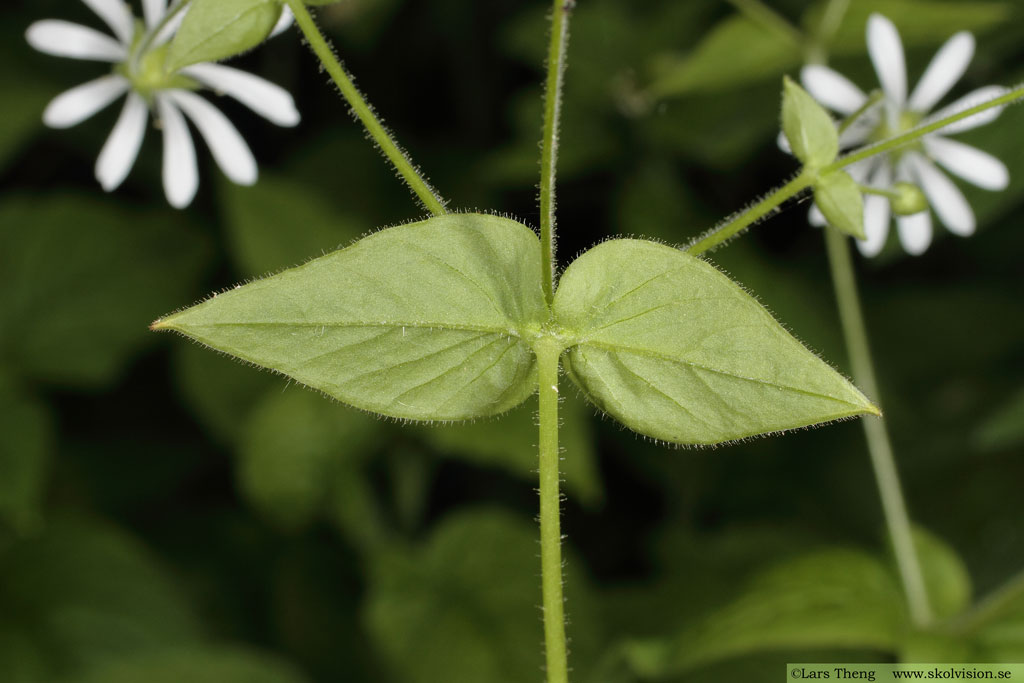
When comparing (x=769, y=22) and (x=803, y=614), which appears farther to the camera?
(x=769, y=22)

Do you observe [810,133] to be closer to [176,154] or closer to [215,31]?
[215,31]

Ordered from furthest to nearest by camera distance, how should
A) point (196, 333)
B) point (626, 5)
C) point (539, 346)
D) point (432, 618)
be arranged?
point (626, 5)
point (432, 618)
point (539, 346)
point (196, 333)

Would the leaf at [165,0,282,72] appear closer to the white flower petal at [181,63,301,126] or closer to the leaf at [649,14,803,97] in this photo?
the white flower petal at [181,63,301,126]

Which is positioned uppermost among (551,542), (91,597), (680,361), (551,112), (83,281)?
(83,281)

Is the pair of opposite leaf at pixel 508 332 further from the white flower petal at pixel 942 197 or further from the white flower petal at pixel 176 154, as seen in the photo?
the white flower petal at pixel 942 197

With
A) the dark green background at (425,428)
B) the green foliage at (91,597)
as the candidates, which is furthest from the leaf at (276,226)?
the green foliage at (91,597)

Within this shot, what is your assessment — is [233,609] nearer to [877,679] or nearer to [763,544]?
[763,544]

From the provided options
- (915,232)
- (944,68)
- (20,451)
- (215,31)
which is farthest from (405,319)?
(20,451)

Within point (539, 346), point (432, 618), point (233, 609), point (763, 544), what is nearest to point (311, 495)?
point (432, 618)
